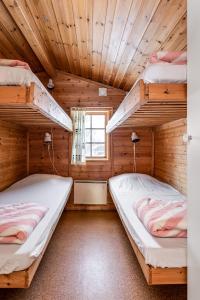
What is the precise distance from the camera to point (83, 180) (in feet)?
15.4

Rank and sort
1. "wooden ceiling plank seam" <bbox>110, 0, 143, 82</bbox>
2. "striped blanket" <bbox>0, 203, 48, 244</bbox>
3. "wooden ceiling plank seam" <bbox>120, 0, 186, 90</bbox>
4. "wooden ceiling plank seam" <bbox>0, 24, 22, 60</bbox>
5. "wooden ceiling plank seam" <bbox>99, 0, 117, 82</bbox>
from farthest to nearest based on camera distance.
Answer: "wooden ceiling plank seam" <bbox>0, 24, 22, 60</bbox>
"wooden ceiling plank seam" <bbox>99, 0, 117, 82</bbox>
"wooden ceiling plank seam" <bbox>110, 0, 143, 82</bbox>
"wooden ceiling plank seam" <bbox>120, 0, 186, 90</bbox>
"striped blanket" <bbox>0, 203, 48, 244</bbox>

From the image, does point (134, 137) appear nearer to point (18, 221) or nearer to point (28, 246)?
point (18, 221)

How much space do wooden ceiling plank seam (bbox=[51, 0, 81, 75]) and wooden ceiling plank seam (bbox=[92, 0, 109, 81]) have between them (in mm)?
234

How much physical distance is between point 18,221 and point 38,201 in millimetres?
909

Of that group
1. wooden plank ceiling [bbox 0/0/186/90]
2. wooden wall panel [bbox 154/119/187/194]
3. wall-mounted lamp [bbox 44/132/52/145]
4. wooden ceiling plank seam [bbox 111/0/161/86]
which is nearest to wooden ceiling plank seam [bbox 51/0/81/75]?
wooden plank ceiling [bbox 0/0/186/90]

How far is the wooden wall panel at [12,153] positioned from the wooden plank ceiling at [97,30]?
1110mm

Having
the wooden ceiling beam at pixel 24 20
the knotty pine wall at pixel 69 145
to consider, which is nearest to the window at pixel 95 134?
the knotty pine wall at pixel 69 145

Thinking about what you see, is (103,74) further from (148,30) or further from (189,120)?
(189,120)

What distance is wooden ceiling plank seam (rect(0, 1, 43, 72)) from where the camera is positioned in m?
2.53

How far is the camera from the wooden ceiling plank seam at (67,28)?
7.63 feet

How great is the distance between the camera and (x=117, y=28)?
2475mm

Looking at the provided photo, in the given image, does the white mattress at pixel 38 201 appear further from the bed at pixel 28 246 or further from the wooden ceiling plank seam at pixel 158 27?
the wooden ceiling plank seam at pixel 158 27

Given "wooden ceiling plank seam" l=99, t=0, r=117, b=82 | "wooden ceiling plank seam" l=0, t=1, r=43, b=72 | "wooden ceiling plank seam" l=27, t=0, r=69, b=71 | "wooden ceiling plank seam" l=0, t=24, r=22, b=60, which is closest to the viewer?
"wooden ceiling plank seam" l=99, t=0, r=117, b=82

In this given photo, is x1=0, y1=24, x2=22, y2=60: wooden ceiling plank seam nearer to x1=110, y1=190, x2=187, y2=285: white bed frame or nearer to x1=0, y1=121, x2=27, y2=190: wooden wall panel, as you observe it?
x1=0, y1=121, x2=27, y2=190: wooden wall panel
